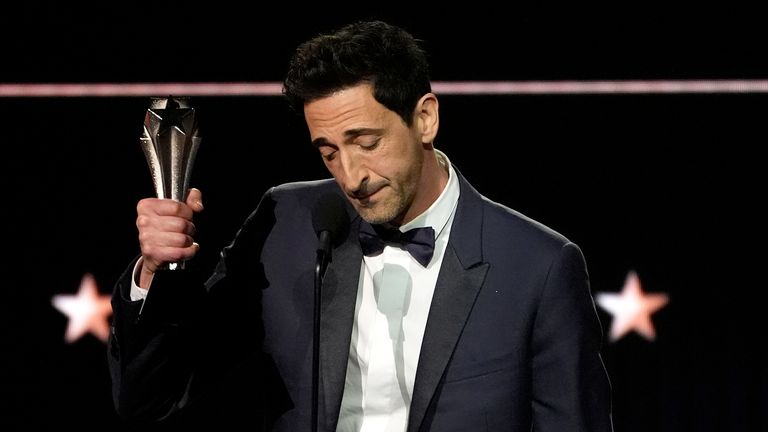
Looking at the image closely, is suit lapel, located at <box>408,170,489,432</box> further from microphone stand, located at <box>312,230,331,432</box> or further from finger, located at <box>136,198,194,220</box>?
finger, located at <box>136,198,194,220</box>

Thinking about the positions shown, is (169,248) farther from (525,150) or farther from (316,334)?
(525,150)

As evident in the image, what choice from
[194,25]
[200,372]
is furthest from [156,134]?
[194,25]

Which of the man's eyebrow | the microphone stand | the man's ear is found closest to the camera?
the microphone stand

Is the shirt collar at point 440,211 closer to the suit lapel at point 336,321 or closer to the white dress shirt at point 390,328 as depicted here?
the white dress shirt at point 390,328

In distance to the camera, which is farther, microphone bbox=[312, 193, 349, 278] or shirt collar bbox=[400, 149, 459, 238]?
shirt collar bbox=[400, 149, 459, 238]

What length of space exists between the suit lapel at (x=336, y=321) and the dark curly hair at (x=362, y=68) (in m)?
0.28

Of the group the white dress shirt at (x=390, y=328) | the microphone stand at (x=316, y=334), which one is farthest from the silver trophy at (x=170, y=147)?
the white dress shirt at (x=390, y=328)

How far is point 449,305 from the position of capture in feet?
5.92

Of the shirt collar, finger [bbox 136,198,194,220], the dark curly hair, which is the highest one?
the dark curly hair

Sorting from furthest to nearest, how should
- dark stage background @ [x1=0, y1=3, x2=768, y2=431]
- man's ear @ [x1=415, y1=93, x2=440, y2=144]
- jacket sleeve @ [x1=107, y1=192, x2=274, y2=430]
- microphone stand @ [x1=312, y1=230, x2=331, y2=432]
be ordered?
Result: dark stage background @ [x1=0, y1=3, x2=768, y2=431]
man's ear @ [x1=415, y1=93, x2=440, y2=144]
jacket sleeve @ [x1=107, y1=192, x2=274, y2=430]
microphone stand @ [x1=312, y1=230, x2=331, y2=432]

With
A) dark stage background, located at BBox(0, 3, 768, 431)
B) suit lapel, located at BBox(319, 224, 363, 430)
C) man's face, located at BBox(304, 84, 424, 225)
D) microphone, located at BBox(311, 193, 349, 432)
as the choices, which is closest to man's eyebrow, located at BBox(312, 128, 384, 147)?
man's face, located at BBox(304, 84, 424, 225)

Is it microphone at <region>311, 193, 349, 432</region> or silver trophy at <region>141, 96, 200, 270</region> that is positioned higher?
silver trophy at <region>141, 96, 200, 270</region>

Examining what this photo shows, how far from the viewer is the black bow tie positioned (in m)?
1.90

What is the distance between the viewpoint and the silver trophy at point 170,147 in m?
1.55
